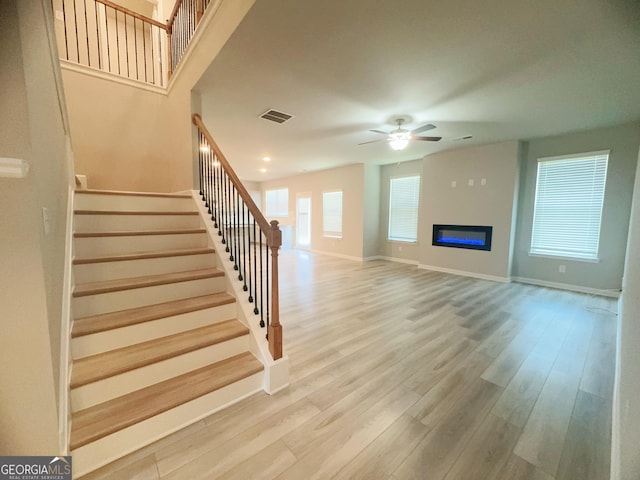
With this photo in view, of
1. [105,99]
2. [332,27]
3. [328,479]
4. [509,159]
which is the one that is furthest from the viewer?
[509,159]

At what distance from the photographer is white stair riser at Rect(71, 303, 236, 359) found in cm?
159

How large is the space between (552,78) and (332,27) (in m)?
2.38

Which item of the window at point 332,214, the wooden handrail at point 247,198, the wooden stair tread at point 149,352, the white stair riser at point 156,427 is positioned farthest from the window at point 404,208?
the white stair riser at point 156,427

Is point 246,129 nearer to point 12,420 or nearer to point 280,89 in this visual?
point 280,89

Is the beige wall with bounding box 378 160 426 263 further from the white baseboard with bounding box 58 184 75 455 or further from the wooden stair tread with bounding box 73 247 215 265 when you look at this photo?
the white baseboard with bounding box 58 184 75 455

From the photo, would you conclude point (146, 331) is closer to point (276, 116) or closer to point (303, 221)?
point (276, 116)

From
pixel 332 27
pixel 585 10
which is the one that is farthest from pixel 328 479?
pixel 585 10

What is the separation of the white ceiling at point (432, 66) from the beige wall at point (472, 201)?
81cm

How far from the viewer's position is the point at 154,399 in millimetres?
1504

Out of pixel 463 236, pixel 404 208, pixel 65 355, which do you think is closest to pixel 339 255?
pixel 404 208

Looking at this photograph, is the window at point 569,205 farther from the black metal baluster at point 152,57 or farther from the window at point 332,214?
the black metal baluster at point 152,57

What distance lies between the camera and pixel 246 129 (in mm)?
4285

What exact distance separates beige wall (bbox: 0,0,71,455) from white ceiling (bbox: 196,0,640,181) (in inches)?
57.0

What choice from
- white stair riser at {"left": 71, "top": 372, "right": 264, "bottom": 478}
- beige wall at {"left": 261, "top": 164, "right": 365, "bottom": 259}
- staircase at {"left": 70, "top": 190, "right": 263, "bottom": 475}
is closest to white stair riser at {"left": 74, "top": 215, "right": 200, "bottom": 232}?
staircase at {"left": 70, "top": 190, "right": 263, "bottom": 475}
